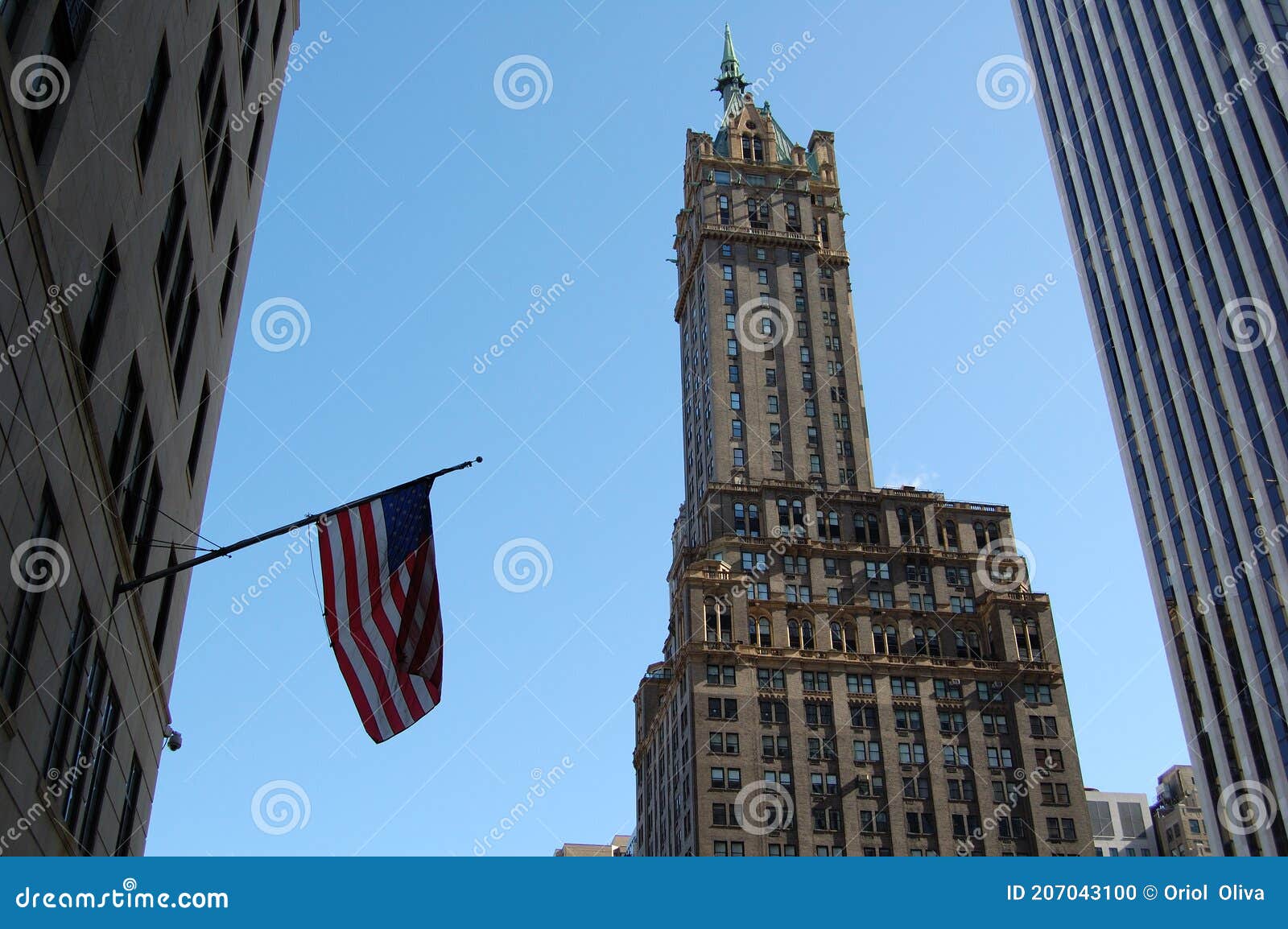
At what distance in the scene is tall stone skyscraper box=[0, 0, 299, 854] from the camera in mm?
15664

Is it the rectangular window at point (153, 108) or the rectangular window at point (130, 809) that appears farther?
the rectangular window at point (130, 809)

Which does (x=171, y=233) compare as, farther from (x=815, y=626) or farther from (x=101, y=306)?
(x=815, y=626)

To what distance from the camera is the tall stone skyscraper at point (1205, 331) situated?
77.2 metres

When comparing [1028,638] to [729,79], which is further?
[729,79]

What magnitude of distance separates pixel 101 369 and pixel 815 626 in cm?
8185

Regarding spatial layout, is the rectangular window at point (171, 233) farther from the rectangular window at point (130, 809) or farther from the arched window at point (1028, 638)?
the arched window at point (1028, 638)

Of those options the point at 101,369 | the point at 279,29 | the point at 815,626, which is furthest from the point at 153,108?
the point at 815,626

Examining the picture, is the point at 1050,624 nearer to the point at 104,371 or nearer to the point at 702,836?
the point at 702,836

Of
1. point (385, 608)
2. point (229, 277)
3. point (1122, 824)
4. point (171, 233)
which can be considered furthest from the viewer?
point (1122, 824)

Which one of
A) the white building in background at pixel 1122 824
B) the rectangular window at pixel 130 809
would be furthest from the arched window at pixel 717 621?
the white building in background at pixel 1122 824

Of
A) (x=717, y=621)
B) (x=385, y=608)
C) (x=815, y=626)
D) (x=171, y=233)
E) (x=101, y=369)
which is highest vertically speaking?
(x=815, y=626)

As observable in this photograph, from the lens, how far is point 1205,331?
8394 cm

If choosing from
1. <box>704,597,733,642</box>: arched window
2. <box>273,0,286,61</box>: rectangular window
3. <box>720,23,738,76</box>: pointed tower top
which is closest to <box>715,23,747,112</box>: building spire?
<box>720,23,738,76</box>: pointed tower top

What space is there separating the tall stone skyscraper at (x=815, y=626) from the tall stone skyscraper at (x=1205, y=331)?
12.2 metres
